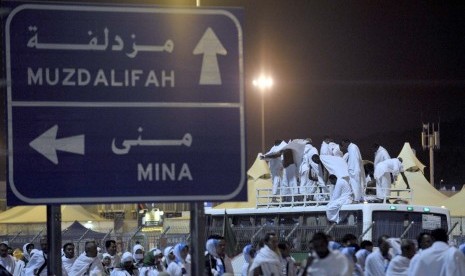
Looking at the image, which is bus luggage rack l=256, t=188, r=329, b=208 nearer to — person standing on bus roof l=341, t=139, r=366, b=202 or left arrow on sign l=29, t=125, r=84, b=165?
person standing on bus roof l=341, t=139, r=366, b=202

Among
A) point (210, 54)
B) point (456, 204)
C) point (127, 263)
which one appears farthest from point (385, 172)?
point (210, 54)

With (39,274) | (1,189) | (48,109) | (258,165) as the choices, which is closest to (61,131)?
(48,109)

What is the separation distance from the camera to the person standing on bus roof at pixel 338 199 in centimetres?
2394

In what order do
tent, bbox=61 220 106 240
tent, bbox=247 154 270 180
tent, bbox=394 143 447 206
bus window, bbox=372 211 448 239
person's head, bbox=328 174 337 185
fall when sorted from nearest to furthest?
bus window, bbox=372 211 448 239 < person's head, bbox=328 174 337 185 < tent, bbox=61 220 106 240 < tent, bbox=394 143 447 206 < tent, bbox=247 154 270 180

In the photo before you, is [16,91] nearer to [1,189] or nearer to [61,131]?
[61,131]

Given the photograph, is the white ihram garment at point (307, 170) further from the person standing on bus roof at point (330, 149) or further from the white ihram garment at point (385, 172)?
the white ihram garment at point (385, 172)

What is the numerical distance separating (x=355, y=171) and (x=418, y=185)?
50.5 feet

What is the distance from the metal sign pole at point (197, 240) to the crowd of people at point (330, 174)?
16.6 m

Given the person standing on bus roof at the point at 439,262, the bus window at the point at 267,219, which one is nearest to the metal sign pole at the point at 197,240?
the person standing on bus roof at the point at 439,262

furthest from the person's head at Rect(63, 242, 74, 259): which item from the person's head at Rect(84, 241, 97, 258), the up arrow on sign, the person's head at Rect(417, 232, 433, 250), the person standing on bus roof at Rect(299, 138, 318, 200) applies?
the up arrow on sign

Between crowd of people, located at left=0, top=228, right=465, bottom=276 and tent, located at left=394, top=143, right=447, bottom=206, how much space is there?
664 inches

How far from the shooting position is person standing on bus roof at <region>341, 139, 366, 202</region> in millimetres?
25005

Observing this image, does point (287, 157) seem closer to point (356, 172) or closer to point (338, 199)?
point (356, 172)

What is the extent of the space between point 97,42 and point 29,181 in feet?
3.30
